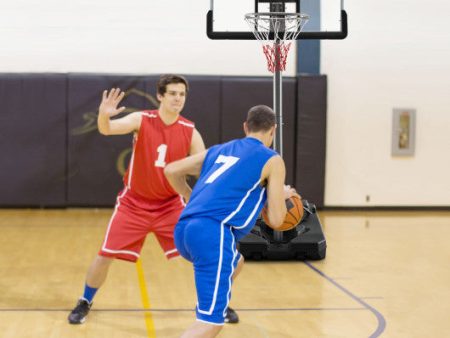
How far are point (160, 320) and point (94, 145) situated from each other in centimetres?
673

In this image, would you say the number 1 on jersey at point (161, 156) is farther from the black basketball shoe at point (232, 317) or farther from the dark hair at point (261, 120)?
the dark hair at point (261, 120)

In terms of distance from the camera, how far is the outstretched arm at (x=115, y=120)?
6.28 m

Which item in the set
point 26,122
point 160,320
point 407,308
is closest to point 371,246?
point 407,308

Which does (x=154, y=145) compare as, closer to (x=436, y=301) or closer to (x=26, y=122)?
(x=436, y=301)

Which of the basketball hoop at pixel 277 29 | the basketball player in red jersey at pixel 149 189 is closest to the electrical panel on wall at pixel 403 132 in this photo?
the basketball hoop at pixel 277 29

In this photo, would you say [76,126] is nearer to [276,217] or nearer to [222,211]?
[222,211]

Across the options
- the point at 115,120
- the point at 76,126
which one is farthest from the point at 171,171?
the point at 76,126

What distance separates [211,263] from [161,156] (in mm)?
1966

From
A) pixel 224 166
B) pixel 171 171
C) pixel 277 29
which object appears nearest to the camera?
pixel 224 166

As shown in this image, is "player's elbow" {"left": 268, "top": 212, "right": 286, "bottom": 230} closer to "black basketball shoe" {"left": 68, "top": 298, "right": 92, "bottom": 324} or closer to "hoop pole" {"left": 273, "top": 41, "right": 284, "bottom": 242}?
"black basketball shoe" {"left": 68, "top": 298, "right": 92, "bottom": 324}

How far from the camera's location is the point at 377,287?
8.02 m

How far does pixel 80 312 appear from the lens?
663 cm

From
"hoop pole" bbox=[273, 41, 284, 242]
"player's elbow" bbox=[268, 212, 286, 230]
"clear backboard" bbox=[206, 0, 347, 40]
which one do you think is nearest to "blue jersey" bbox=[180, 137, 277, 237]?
"player's elbow" bbox=[268, 212, 286, 230]

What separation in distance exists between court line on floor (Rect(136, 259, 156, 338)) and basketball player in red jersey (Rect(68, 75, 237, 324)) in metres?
0.48
